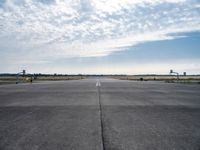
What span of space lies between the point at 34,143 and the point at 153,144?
2.70m

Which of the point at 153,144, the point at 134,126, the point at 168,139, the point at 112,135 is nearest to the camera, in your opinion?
the point at 153,144

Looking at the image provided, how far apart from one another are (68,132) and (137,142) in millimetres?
2012

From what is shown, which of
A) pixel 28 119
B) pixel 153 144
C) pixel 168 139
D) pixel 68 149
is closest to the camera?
pixel 68 149

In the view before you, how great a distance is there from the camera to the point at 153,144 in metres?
5.52

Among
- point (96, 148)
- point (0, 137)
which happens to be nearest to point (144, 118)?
point (96, 148)

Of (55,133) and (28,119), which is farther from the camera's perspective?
(28,119)

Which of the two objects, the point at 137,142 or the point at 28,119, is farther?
the point at 28,119

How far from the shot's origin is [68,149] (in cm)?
512

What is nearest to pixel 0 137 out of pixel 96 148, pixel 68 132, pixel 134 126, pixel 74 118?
pixel 68 132

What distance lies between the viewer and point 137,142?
224 inches

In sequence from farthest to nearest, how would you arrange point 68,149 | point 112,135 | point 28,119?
point 28,119, point 112,135, point 68,149

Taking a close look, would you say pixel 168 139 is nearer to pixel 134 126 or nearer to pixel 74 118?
pixel 134 126

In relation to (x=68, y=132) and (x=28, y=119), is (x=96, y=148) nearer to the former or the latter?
(x=68, y=132)

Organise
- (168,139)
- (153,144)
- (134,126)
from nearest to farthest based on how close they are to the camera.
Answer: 1. (153,144)
2. (168,139)
3. (134,126)
